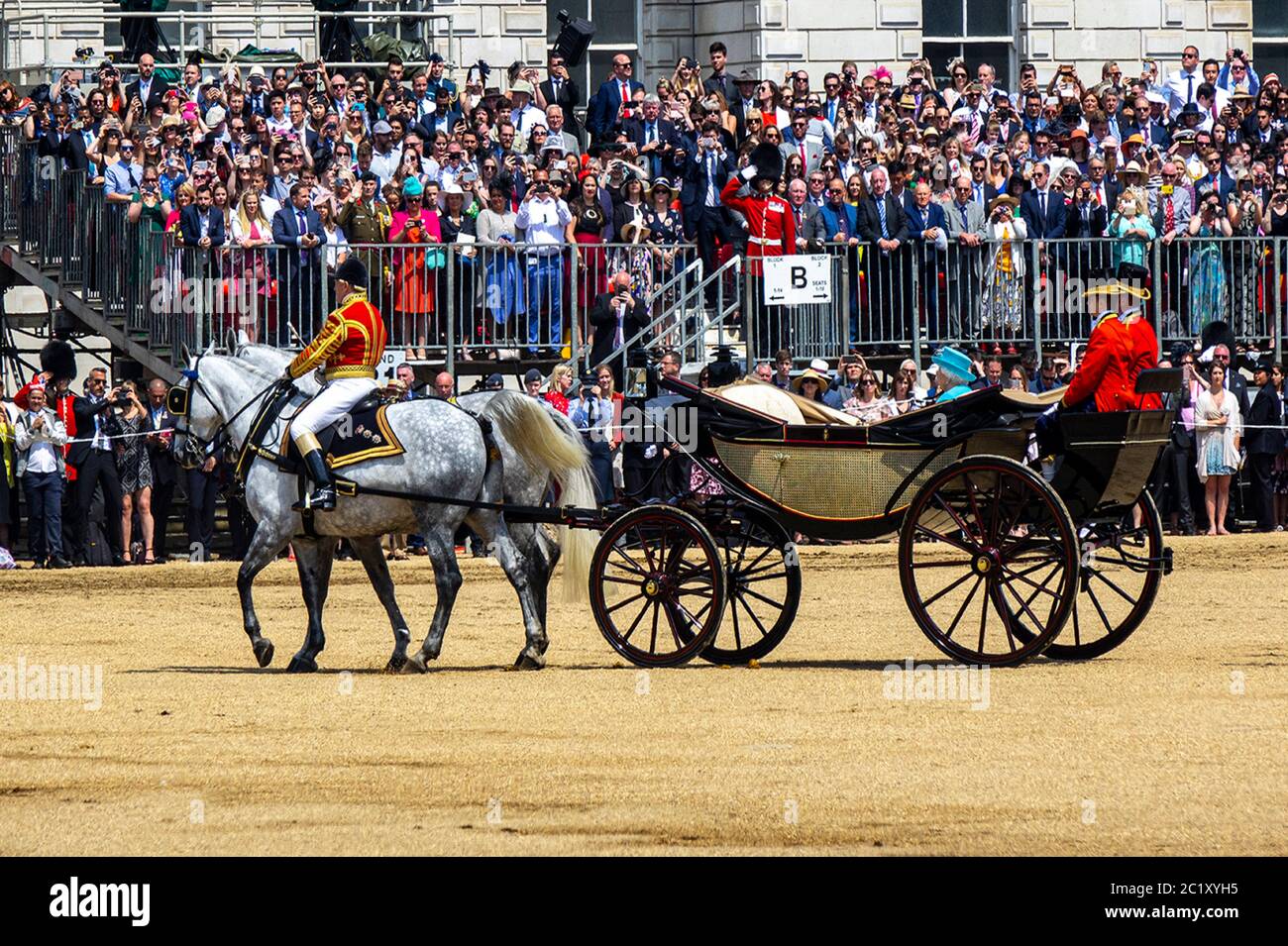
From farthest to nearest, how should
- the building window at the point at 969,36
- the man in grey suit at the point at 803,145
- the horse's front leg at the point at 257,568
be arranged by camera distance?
the building window at the point at 969,36 → the man in grey suit at the point at 803,145 → the horse's front leg at the point at 257,568

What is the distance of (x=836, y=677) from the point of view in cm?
1411

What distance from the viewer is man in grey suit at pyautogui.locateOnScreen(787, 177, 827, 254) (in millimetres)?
23812

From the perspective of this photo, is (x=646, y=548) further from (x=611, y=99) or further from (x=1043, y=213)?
(x=611, y=99)

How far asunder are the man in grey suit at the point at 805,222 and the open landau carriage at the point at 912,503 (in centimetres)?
925

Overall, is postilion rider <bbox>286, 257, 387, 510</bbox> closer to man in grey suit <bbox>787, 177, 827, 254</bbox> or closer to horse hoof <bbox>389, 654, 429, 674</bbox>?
horse hoof <bbox>389, 654, 429, 674</bbox>

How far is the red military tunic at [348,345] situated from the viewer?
15.0 meters

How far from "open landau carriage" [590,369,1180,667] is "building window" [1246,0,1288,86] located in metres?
21.1

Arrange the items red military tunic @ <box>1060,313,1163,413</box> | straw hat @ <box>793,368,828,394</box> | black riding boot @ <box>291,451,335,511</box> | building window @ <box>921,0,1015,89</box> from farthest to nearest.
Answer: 1. building window @ <box>921,0,1015,89</box>
2. straw hat @ <box>793,368,828,394</box>
3. black riding boot @ <box>291,451,335,511</box>
4. red military tunic @ <box>1060,313,1163,413</box>

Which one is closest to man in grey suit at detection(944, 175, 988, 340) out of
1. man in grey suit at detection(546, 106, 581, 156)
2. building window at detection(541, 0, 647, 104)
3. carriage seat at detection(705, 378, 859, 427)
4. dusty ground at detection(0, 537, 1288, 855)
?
man in grey suit at detection(546, 106, 581, 156)

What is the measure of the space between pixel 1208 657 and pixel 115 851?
25.6 feet

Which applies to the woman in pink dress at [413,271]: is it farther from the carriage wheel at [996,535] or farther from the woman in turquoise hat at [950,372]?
the carriage wheel at [996,535]

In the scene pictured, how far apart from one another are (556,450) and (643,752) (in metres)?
3.90

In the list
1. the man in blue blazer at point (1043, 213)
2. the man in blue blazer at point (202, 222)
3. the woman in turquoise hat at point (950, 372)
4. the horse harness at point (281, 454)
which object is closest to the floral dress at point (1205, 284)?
the man in blue blazer at point (1043, 213)

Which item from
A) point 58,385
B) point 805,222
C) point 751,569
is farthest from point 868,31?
point 751,569
